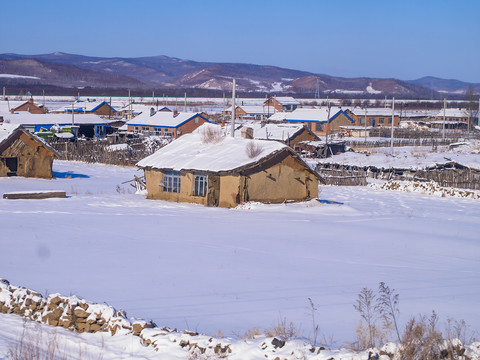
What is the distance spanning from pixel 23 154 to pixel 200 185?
39.3 feet

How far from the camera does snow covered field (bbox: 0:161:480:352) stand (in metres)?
9.96

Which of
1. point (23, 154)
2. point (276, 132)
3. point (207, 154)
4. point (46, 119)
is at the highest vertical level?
point (46, 119)

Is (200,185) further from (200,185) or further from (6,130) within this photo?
(6,130)

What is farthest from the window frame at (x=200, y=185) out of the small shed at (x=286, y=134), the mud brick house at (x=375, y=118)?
the mud brick house at (x=375, y=118)

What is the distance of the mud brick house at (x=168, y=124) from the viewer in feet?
205

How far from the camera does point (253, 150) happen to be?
23078 mm

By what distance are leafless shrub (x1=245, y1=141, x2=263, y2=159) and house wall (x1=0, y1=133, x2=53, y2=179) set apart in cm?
1297

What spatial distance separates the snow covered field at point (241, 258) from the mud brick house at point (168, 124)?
38675 mm

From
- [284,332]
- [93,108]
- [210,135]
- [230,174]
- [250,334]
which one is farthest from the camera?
[93,108]

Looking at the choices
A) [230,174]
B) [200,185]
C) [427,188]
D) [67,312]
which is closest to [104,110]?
[427,188]

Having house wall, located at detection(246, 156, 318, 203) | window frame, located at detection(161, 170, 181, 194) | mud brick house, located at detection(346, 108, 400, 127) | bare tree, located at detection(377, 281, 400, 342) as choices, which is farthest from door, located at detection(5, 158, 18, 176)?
mud brick house, located at detection(346, 108, 400, 127)

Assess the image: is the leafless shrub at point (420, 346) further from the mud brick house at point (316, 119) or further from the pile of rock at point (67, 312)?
the mud brick house at point (316, 119)

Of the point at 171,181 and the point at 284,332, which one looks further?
the point at 171,181

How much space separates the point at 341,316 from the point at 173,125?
53.6m
